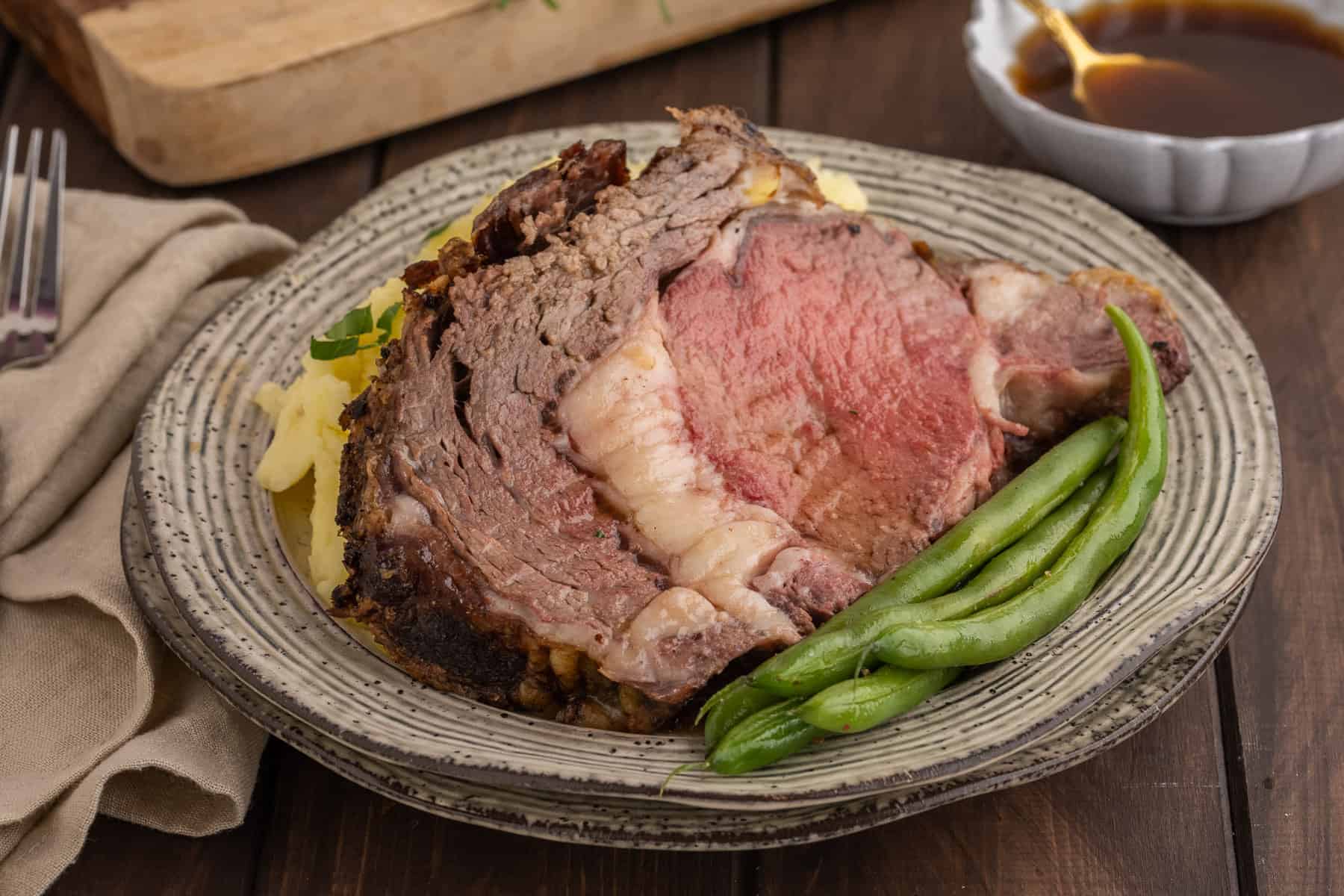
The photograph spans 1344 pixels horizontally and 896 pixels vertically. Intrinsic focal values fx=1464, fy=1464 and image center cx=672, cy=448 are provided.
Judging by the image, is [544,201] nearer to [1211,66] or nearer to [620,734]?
[620,734]

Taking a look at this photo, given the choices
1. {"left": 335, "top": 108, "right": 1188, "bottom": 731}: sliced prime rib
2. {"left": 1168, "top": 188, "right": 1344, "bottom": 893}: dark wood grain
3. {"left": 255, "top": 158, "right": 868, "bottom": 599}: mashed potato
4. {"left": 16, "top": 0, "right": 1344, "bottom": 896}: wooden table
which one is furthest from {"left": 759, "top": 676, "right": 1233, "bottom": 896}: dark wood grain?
{"left": 255, "top": 158, "right": 868, "bottom": 599}: mashed potato

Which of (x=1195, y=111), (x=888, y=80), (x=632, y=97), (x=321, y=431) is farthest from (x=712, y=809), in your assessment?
(x=888, y=80)

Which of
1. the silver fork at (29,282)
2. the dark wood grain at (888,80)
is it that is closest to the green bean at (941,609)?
the dark wood grain at (888,80)

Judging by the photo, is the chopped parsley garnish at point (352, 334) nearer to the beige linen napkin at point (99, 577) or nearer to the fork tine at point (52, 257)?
the beige linen napkin at point (99, 577)

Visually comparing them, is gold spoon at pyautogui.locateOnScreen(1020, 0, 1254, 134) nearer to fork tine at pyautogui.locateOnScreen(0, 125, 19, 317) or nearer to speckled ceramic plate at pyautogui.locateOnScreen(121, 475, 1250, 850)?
speckled ceramic plate at pyautogui.locateOnScreen(121, 475, 1250, 850)

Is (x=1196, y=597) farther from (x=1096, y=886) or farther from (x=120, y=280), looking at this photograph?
(x=120, y=280)
